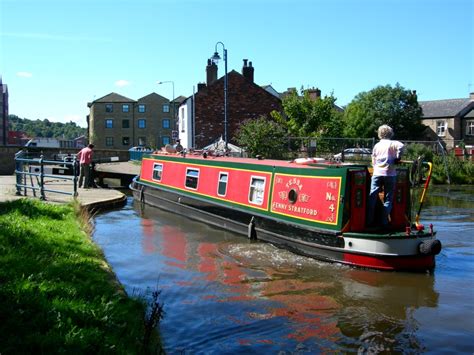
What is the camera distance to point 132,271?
835 cm

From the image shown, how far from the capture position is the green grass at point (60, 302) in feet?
12.6

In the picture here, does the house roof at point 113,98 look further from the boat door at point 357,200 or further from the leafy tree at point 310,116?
the boat door at point 357,200

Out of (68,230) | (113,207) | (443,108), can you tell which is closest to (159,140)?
(443,108)

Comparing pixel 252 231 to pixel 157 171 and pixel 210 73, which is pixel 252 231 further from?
pixel 210 73

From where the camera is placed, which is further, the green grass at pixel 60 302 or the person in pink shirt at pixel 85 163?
the person in pink shirt at pixel 85 163

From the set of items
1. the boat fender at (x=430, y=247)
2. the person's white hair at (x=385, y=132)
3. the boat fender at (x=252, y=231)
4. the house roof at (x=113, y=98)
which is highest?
the house roof at (x=113, y=98)

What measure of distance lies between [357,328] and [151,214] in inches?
399

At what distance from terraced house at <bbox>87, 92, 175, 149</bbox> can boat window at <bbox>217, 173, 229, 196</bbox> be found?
61.5 metres

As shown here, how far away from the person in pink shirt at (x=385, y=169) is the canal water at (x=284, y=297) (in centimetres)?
121

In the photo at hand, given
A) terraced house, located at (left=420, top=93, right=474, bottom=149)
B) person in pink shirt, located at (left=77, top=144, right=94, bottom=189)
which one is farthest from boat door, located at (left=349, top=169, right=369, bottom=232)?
terraced house, located at (left=420, top=93, right=474, bottom=149)

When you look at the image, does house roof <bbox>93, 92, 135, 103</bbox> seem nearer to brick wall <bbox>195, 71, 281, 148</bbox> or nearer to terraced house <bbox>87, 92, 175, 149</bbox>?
terraced house <bbox>87, 92, 175, 149</bbox>

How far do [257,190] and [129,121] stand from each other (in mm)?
65431

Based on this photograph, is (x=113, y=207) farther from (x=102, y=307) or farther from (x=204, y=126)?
(x=204, y=126)

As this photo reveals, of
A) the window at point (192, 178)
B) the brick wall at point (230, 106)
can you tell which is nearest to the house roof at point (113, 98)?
the brick wall at point (230, 106)
